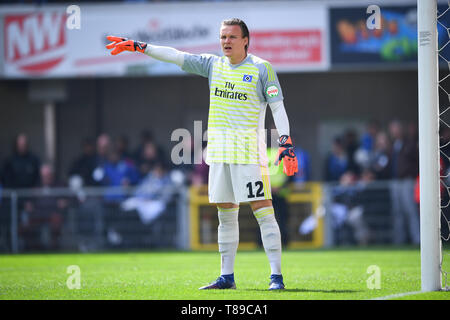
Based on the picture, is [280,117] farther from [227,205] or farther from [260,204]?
[227,205]

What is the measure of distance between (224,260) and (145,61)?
10.4m

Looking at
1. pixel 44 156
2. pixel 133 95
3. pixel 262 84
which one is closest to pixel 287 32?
pixel 133 95

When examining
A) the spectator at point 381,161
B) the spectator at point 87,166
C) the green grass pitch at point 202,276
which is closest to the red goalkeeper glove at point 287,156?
the green grass pitch at point 202,276

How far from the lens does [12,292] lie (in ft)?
22.9

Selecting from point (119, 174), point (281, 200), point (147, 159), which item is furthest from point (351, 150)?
point (119, 174)

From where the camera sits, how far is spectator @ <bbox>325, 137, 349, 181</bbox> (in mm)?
16078

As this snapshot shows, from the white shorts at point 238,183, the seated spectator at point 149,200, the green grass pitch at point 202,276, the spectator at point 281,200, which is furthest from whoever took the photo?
the seated spectator at point 149,200

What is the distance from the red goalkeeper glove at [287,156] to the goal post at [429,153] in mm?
1032

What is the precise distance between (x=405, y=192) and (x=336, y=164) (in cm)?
161

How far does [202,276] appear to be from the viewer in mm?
8531

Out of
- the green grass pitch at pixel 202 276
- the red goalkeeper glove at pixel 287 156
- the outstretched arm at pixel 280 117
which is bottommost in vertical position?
the green grass pitch at pixel 202 276

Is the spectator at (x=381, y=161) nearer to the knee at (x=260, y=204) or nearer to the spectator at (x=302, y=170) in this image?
the spectator at (x=302, y=170)

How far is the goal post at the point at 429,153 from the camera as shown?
6.56 m

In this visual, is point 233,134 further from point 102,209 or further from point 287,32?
point 287,32
